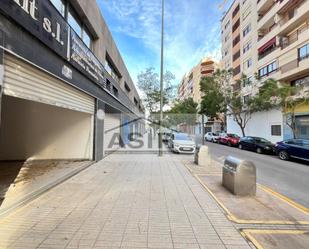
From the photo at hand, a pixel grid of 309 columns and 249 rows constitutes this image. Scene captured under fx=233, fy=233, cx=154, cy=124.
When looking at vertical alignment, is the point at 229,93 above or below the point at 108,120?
above

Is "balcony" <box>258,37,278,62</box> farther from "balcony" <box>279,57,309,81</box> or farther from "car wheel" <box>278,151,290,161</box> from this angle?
"car wheel" <box>278,151,290,161</box>

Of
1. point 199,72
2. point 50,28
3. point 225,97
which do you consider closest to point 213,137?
point 225,97

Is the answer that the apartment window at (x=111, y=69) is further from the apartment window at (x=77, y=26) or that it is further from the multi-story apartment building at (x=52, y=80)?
the apartment window at (x=77, y=26)

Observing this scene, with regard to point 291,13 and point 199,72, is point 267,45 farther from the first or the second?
point 199,72

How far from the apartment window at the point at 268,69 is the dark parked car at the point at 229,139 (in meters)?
8.21

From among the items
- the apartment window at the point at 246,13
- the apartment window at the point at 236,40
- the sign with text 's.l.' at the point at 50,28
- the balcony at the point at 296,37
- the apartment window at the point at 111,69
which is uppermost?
the apartment window at the point at 246,13

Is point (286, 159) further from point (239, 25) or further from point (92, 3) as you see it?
point (239, 25)

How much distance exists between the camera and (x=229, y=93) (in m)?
29.2

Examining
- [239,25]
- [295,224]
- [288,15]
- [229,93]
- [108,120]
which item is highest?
[239,25]

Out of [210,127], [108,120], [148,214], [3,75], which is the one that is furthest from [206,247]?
[210,127]

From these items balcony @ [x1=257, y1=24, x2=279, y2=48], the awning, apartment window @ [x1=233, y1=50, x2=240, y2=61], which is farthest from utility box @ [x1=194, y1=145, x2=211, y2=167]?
apartment window @ [x1=233, y1=50, x2=240, y2=61]

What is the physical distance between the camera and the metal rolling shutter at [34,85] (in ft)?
14.8

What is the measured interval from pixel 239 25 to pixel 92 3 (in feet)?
102

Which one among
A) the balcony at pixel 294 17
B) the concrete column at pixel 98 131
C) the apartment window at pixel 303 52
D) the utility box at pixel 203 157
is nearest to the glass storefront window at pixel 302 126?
the apartment window at pixel 303 52
